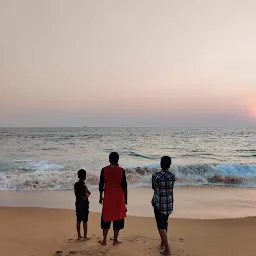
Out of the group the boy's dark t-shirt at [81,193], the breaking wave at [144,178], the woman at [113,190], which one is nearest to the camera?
the woman at [113,190]

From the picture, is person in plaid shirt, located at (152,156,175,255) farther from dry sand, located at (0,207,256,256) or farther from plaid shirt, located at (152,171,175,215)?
dry sand, located at (0,207,256,256)

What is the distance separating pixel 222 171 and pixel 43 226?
38.8 feet

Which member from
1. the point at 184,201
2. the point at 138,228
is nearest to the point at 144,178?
the point at 184,201

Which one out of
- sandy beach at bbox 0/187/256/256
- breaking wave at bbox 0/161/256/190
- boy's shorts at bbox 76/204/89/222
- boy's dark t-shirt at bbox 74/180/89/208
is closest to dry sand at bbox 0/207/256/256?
sandy beach at bbox 0/187/256/256

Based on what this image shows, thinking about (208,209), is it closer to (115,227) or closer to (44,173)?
(115,227)

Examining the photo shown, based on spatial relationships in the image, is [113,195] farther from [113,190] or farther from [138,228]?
[138,228]

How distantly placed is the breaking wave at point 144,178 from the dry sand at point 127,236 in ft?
16.1

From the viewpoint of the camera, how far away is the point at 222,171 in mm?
16766

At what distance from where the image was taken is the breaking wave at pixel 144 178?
13078mm

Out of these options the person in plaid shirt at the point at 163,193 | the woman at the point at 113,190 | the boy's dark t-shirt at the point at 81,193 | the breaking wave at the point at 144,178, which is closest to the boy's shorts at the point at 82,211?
the boy's dark t-shirt at the point at 81,193

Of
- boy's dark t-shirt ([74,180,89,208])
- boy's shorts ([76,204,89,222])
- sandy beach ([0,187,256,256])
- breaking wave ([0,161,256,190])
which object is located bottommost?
breaking wave ([0,161,256,190])

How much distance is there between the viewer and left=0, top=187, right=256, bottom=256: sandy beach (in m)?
5.57

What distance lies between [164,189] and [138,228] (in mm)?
2166

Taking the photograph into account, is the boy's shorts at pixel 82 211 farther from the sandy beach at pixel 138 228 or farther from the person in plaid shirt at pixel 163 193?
the person in plaid shirt at pixel 163 193
